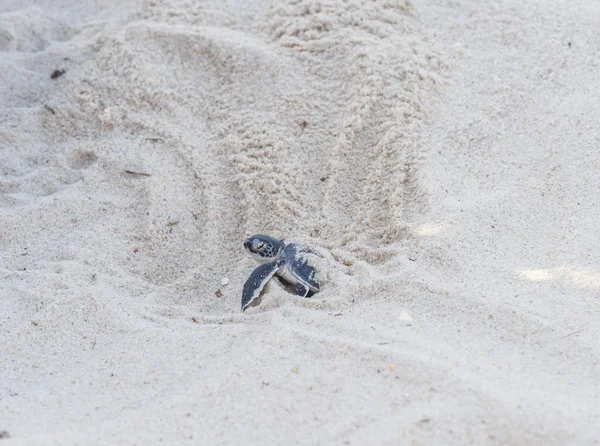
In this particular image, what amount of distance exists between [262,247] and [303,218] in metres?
0.31

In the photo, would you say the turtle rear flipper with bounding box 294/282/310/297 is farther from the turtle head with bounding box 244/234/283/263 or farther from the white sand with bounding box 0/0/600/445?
the turtle head with bounding box 244/234/283/263

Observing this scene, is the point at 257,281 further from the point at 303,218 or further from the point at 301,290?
the point at 303,218

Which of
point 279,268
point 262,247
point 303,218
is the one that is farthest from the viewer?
point 303,218

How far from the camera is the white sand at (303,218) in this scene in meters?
1.60

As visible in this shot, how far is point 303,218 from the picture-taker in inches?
99.9

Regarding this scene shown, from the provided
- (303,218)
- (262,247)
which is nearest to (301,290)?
(262,247)

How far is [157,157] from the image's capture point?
279 cm

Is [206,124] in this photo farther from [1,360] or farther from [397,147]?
[1,360]

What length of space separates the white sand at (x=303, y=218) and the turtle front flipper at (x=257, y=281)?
6 cm

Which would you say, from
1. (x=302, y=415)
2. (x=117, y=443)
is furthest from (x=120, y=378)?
(x=302, y=415)

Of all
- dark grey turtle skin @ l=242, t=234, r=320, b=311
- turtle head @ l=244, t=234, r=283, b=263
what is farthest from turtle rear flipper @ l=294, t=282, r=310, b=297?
turtle head @ l=244, t=234, r=283, b=263

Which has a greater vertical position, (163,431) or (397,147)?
(397,147)

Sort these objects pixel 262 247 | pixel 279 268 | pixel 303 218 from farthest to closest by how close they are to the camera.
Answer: pixel 303 218 < pixel 262 247 < pixel 279 268

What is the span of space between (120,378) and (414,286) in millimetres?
957
